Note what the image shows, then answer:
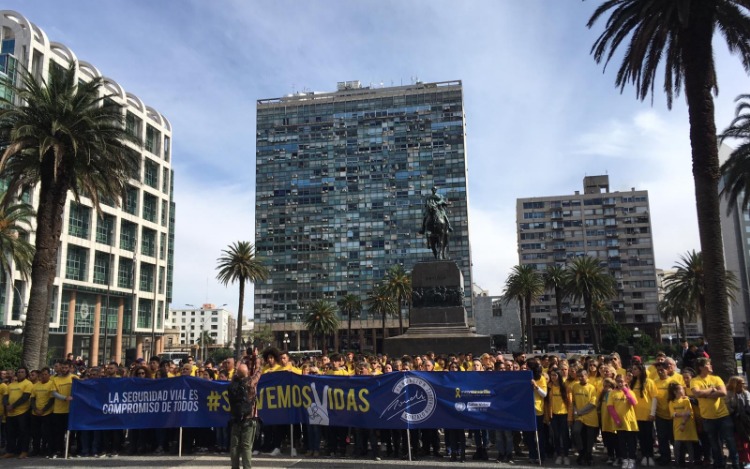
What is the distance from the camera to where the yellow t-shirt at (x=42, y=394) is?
11.9m

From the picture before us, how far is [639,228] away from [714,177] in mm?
106789

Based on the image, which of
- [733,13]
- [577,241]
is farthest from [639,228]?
[733,13]

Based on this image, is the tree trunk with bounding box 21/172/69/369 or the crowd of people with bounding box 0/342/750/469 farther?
the tree trunk with bounding box 21/172/69/369

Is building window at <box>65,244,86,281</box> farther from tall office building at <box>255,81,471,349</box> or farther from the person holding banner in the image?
the person holding banner

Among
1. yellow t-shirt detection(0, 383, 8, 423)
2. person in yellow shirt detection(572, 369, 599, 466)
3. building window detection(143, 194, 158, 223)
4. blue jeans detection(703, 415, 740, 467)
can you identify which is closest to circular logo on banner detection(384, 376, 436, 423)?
person in yellow shirt detection(572, 369, 599, 466)

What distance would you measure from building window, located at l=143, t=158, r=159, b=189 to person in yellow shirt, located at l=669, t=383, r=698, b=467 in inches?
2665

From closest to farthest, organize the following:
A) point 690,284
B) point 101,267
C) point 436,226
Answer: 1. point 436,226
2. point 690,284
3. point 101,267

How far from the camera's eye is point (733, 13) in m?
16.8

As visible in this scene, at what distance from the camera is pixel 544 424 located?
11109 mm

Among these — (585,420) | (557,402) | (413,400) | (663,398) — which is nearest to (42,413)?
(413,400)

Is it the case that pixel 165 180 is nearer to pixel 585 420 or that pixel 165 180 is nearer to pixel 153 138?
pixel 153 138

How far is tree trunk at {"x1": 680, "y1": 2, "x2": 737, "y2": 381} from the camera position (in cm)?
1547

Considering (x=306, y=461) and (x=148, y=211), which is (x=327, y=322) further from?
(x=306, y=461)

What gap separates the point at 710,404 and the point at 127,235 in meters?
66.1
